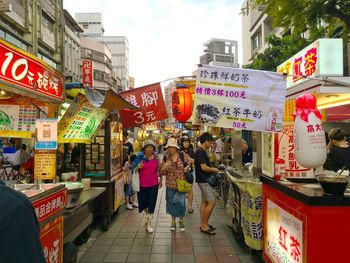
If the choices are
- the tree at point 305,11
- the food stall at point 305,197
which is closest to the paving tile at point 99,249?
the food stall at point 305,197

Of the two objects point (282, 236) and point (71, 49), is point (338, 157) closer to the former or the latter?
point (282, 236)

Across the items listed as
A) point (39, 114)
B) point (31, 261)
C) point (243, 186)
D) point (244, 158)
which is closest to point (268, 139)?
point (243, 186)

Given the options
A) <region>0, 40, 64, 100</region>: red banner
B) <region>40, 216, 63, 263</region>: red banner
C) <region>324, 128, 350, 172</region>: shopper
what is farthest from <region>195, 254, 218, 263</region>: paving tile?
<region>0, 40, 64, 100</region>: red banner

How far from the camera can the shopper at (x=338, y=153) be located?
623 cm

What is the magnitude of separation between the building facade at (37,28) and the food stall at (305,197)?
57.9ft

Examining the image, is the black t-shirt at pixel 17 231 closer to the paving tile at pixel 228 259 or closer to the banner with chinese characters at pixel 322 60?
the banner with chinese characters at pixel 322 60

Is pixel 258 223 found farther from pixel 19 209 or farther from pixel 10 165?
pixel 10 165

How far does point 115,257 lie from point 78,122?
8.48 ft

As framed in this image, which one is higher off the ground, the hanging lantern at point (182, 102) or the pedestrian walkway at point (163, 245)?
the hanging lantern at point (182, 102)

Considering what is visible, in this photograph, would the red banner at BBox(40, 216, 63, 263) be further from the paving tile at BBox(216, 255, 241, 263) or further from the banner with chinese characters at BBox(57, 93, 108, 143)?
the paving tile at BBox(216, 255, 241, 263)

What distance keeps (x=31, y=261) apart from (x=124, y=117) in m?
6.85

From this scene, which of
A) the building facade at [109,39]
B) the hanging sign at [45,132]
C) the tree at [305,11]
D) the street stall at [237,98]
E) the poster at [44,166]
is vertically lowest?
the poster at [44,166]

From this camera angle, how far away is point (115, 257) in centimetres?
595

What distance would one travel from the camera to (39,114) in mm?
5926
